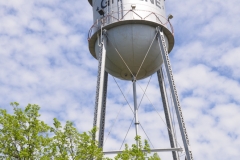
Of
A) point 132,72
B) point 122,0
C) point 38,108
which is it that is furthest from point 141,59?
point 38,108

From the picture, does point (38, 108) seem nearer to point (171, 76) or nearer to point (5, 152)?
point (5, 152)

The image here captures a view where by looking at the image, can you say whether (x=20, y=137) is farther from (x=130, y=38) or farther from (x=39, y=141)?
(x=130, y=38)

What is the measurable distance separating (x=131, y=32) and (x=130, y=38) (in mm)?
323

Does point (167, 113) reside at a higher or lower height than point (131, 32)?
lower

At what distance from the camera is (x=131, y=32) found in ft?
59.3

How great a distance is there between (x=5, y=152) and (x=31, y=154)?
0.87 metres

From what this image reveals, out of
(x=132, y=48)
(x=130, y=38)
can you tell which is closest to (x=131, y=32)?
(x=130, y=38)

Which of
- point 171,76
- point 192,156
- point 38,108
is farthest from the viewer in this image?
point 171,76

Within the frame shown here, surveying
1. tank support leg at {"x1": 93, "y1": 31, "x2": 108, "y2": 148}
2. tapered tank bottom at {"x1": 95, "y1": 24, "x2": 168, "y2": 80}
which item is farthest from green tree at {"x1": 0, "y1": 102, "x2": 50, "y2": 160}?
tapered tank bottom at {"x1": 95, "y1": 24, "x2": 168, "y2": 80}

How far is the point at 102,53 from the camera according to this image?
59.5 feet

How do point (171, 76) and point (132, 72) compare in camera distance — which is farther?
point (132, 72)

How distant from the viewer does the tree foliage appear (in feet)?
38.4

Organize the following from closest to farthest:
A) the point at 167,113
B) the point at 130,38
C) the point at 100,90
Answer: the point at 100,90
the point at 130,38
the point at 167,113

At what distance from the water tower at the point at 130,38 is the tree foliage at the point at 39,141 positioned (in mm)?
4107
